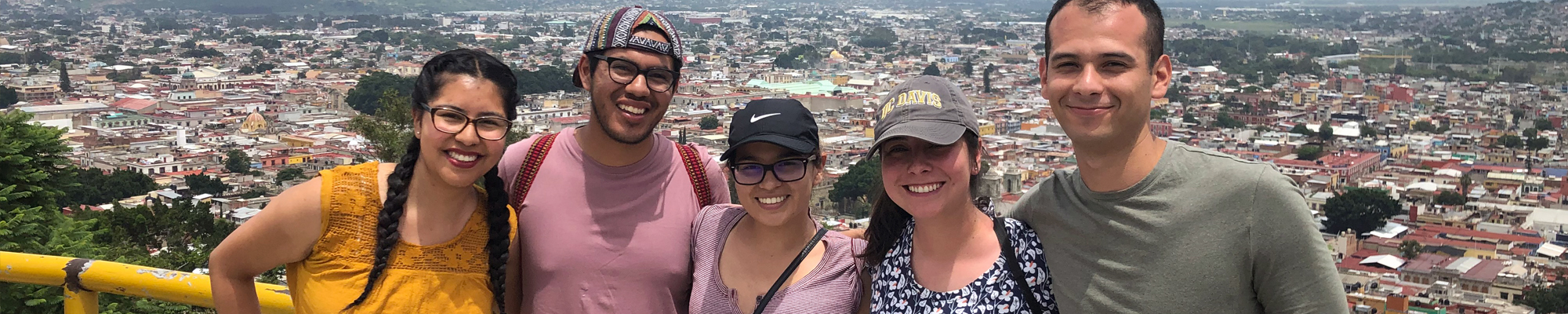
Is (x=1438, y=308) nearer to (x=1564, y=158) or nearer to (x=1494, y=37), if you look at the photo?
(x=1564, y=158)

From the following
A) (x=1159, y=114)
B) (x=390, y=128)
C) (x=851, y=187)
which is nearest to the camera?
(x=390, y=128)

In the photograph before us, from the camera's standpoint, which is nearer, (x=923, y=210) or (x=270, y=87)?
(x=923, y=210)

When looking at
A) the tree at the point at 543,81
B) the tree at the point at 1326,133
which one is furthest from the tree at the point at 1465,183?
the tree at the point at 543,81

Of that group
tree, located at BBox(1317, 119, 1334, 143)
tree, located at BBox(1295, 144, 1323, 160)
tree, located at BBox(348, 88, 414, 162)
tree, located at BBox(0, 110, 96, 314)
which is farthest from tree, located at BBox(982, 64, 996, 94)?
tree, located at BBox(0, 110, 96, 314)

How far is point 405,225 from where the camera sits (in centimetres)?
179

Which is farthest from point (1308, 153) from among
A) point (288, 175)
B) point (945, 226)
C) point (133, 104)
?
point (945, 226)

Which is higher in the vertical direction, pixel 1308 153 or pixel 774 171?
pixel 774 171

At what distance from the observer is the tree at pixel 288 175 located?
2295 centimetres

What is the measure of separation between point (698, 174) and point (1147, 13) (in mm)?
780

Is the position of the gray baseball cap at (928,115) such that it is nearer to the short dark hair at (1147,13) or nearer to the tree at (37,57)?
the short dark hair at (1147,13)

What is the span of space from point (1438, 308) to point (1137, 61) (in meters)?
16.2

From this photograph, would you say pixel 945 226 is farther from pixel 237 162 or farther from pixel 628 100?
pixel 237 162

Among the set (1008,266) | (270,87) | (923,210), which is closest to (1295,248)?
(1008,266)

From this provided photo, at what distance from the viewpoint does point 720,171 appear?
2.18 meters
